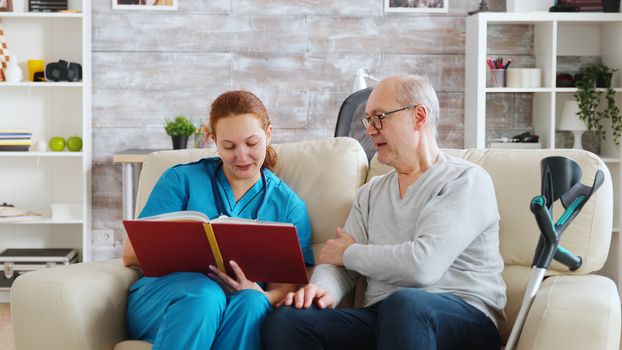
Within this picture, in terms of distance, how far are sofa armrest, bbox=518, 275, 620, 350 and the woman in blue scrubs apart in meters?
0.68

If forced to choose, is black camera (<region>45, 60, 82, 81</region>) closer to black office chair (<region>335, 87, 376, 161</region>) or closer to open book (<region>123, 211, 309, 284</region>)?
black office chair (<region>335, 87, 376, 161</region>)

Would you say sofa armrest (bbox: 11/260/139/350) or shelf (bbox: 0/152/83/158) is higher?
shelf (bbox: 0/152/83/158)

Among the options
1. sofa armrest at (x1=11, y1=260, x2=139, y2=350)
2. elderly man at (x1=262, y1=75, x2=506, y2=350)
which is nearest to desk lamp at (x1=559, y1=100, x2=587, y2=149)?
elderly man at (x1=262, y1=75, x2=506, y2=350)

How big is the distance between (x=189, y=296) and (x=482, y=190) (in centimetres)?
Result: 80

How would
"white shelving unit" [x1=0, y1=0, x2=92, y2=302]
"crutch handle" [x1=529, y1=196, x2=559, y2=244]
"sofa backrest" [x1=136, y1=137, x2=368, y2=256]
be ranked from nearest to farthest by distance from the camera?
"crutch handle" [x1=529, y1=196, x2=559, y2=244]
"sofa backrest" [x1=136, y1=137, x2=368, y2=256]
"white shelving unit" [x1=0, y1=0, x2=92, y2=302]

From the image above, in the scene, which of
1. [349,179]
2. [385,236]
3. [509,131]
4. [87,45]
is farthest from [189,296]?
[509,131]

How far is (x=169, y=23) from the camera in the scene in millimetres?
4973

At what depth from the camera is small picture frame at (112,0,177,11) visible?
16.2 ft

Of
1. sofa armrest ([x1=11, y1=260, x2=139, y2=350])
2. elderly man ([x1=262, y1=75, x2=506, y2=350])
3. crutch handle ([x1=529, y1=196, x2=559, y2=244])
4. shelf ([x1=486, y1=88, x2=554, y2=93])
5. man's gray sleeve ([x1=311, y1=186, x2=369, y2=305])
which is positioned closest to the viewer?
crutch handle ([x1=529, y1=196, x2=559, y2=244])

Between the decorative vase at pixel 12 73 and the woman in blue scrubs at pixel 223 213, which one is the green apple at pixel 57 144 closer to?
the decorative vase at pixel 12 73

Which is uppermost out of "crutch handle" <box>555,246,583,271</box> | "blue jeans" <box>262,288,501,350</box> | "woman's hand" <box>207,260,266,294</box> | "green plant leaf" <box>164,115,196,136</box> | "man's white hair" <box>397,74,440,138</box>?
"man's white hair" <box>397,74,440,138</box>

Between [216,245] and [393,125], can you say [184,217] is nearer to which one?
[216,245]

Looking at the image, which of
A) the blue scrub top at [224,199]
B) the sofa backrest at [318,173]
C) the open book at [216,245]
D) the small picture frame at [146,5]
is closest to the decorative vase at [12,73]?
the small picture frame at [146,5]

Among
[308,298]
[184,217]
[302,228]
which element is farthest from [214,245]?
[302,228]
